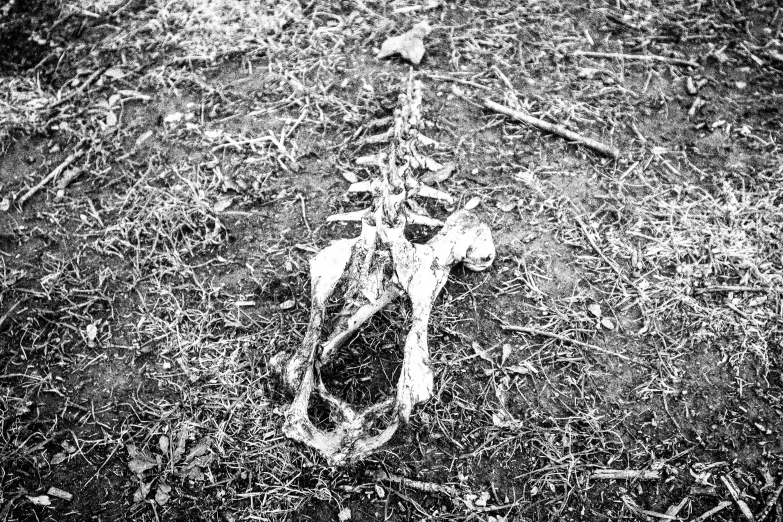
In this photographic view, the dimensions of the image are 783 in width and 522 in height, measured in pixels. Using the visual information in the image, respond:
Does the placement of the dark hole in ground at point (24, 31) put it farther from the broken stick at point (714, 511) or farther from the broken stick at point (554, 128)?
the broken stick at point (714, 511)

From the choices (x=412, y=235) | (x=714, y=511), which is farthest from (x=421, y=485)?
(x=412, y=235)

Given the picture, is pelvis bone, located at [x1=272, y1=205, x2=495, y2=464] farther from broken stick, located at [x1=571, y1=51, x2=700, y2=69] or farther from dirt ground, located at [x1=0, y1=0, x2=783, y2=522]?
broken stick, located at [x1=571, y1=51, x2=700, y2=69]

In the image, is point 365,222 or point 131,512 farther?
point 365,222

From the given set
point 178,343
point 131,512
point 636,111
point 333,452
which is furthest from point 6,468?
point 636,111

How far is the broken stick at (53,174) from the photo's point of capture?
3.45 meters

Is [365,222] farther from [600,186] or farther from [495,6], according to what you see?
[495,6]

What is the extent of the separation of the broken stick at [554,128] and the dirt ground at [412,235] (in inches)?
2.4

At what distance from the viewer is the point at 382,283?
96.8 inches

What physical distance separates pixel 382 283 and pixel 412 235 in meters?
0.78

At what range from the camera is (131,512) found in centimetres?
234

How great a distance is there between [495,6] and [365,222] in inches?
110

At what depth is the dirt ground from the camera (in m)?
2.42

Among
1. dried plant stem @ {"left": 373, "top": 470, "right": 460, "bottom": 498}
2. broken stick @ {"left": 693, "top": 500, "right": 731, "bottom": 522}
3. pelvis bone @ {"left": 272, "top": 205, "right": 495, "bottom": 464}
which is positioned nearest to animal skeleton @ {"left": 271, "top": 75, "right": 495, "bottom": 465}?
pelvis bone @ {"left": 272, "top": 205, "right": 495, "bottom": 464}

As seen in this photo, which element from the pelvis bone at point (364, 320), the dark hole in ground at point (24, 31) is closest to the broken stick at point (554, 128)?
the pelvis bone at point (364, 320)
